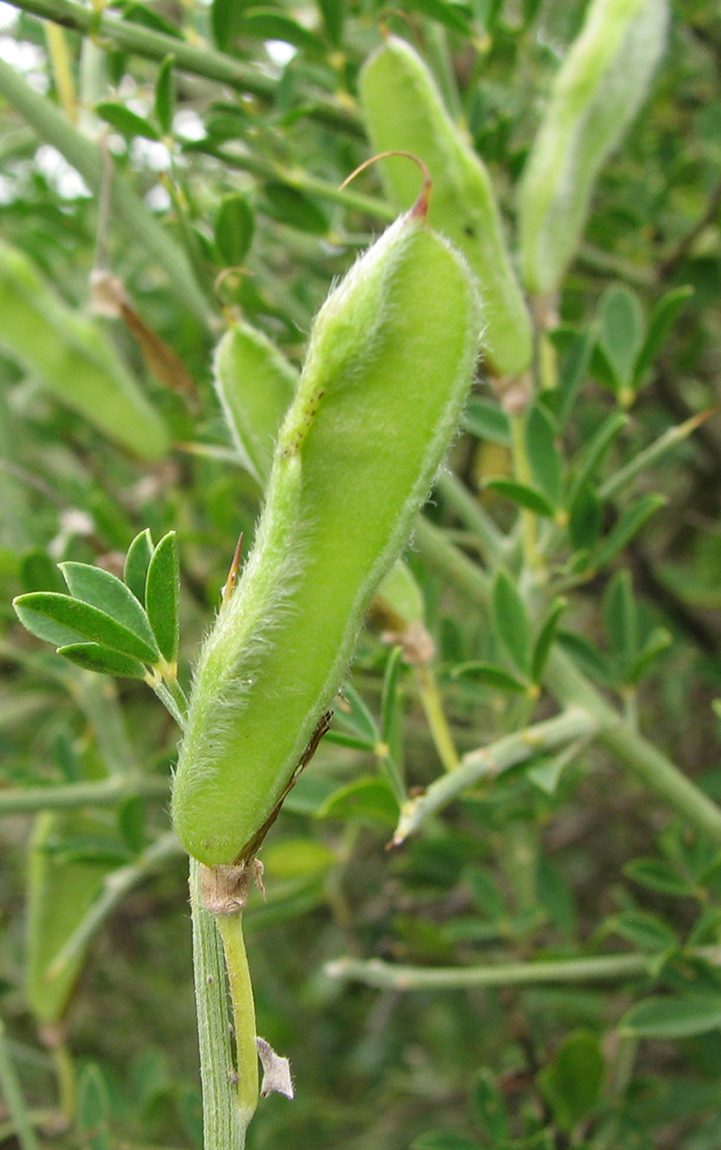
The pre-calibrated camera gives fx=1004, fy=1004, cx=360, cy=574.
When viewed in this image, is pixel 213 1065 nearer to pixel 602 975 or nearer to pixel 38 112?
pixel 602 975

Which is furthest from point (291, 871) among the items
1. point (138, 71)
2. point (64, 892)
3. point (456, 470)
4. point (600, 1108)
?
point (138, 71)

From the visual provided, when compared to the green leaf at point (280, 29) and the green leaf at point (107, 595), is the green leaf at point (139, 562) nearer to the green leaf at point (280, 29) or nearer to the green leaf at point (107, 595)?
the green leaf at point (107, 595)

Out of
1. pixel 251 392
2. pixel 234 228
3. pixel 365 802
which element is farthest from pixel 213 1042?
pixel 234 228

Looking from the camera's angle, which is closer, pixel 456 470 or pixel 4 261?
pixel 4 261

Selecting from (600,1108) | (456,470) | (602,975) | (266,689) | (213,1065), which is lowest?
(600,1108)

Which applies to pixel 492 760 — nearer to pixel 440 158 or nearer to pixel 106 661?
pixel 106 661

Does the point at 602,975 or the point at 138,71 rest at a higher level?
the point at 138,71
